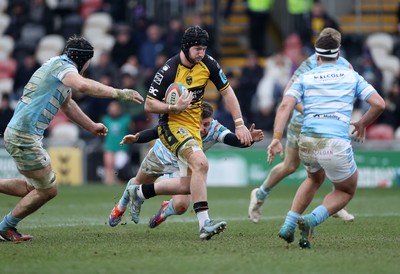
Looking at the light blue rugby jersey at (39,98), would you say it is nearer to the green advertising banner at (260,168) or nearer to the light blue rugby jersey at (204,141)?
Answer: the light blue rugby jersey at (204,141)

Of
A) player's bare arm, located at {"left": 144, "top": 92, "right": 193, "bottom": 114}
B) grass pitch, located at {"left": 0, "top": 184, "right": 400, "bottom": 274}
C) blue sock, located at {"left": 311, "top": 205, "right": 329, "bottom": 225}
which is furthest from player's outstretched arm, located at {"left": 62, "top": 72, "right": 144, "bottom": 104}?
blue sock, located at {"left": 311, "top": 205, "right": 329, "bottom": 225}

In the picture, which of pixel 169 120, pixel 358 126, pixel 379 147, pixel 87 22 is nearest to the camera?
pixel 358 126

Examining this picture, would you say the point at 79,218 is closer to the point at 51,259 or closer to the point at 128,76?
the point at 51,259

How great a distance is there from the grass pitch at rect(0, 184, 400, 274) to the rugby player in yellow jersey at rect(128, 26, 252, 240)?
0.56 meters

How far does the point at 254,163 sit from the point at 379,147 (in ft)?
9.12

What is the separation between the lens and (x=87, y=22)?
28500mm

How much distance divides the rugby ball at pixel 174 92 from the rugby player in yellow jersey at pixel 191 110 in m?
0.06

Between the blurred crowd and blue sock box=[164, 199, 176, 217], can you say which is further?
the blurred crowd

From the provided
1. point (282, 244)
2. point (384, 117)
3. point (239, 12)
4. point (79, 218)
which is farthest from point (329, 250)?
point (239, 12)

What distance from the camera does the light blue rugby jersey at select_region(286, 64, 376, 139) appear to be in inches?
405

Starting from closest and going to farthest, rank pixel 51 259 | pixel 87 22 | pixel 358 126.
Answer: pixel 51 259, pixel 358 126, pixel 87 22

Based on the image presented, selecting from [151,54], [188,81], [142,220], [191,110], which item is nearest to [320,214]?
[191,110]

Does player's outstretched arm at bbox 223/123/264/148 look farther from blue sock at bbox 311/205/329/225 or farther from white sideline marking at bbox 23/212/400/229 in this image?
white sideline marking at bbox 23/212/400/229

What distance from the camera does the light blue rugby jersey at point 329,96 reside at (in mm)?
10297
